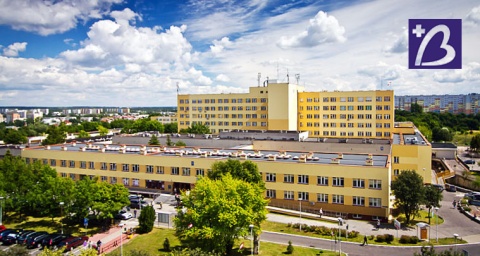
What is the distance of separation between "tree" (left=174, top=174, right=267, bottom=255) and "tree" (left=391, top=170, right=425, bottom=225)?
718 inches

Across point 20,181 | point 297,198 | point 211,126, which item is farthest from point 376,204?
point 211,126

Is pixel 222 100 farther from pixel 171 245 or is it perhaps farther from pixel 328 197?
pixel 171 245

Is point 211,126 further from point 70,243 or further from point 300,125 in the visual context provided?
point 70,243

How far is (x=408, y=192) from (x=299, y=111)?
A: 60.1m

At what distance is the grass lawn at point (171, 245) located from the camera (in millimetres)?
33438

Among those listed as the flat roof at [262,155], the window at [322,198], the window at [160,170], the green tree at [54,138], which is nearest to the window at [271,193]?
the flat roof at [262,155]

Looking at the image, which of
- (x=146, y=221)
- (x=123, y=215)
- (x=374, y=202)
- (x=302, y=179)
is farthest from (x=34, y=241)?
(x=374, y=202)

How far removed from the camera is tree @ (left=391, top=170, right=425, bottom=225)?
135 ft

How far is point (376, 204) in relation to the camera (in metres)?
44.0

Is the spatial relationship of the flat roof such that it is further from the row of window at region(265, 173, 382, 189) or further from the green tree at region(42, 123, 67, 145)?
the green tree at region(42, 123, 67, 145)

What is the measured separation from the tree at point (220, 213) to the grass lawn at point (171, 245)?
9.44 ft

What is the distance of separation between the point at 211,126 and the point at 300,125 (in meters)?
26.4

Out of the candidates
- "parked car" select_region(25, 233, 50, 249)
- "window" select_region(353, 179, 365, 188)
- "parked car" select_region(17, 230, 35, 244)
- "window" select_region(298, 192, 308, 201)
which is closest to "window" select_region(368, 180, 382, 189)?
"window" select_region(353, 179, 365, 188)

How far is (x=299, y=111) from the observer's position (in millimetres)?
100125
